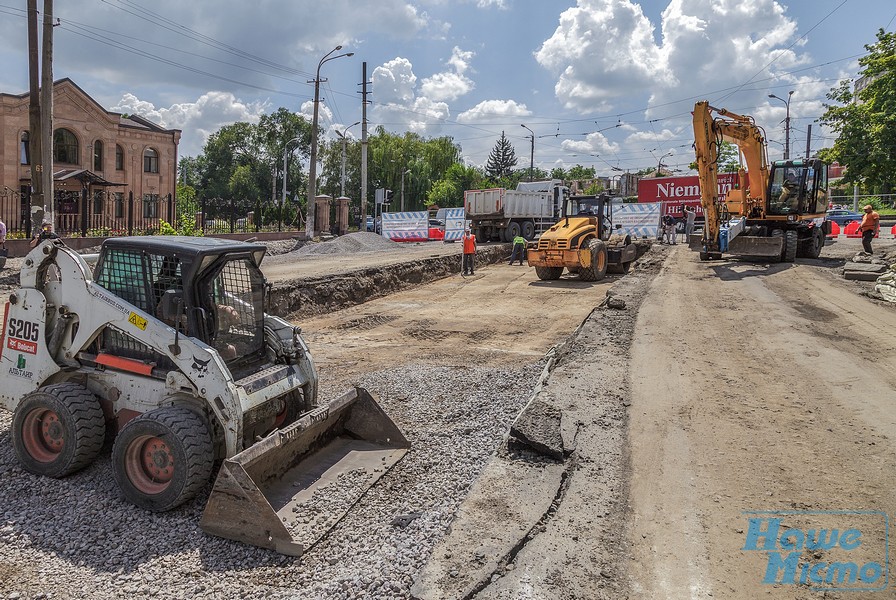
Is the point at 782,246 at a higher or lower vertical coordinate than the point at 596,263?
higher

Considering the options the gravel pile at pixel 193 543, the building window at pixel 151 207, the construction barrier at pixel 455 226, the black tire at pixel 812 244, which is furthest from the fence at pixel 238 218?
the gravel pile at pixel 193 543

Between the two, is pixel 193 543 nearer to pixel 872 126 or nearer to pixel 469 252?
pixel 469 252

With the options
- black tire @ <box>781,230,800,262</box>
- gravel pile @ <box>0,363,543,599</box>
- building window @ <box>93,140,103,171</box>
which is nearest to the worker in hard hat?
black tire @ <box>781,230,800,262</box>

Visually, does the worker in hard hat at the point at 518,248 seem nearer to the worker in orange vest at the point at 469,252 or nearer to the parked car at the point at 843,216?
the worker in orange vest at the point at 469,252

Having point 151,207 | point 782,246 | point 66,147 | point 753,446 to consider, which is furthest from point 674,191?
point 753,446

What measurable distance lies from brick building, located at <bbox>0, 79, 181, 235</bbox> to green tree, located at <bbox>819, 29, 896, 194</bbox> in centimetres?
2466

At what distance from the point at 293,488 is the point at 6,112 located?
118 ft

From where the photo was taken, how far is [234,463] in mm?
4160

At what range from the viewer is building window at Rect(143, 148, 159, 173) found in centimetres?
4071

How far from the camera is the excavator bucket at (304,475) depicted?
13.6 ft

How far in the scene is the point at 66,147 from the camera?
118 feet

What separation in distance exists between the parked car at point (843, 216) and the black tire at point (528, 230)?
19.2 m

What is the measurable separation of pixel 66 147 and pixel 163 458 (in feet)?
124

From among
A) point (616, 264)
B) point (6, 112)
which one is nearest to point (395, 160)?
point (6, 112)
